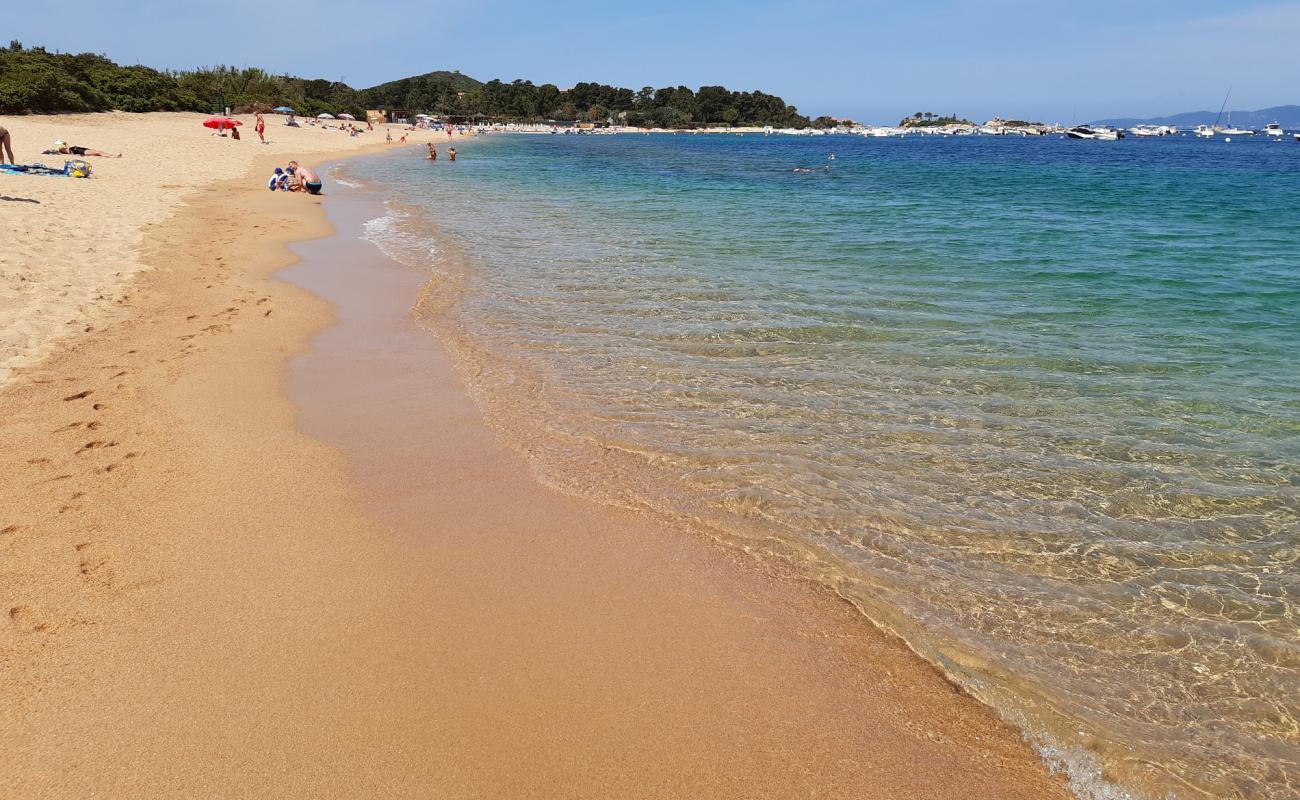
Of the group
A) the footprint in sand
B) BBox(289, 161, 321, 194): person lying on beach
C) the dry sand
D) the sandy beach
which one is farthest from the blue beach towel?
the footprint in sand

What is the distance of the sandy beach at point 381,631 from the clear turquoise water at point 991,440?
1.75 ft

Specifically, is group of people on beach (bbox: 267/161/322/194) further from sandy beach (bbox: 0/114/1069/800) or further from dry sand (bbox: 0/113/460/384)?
sandy beach (bbox: 0/114/1069/800)

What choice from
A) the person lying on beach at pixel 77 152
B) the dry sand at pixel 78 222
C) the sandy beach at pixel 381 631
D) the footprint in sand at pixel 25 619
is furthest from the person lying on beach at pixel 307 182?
the footprint in sand at pixel 25 619

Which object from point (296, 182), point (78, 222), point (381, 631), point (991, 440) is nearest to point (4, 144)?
point (296, 182)

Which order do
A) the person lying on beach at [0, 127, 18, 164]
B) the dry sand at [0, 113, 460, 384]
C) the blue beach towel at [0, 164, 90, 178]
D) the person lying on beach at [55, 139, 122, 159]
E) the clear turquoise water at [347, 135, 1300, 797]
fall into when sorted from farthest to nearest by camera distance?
1. the person lying on beach at [55, 139, 122, 159]
2. the person lying on beach at [0, 127, 18, 164]
3. the blue beach towel at [0, 164, 90, 178]
4. the dry sand at [0, 113, 460, 384]
5. the clear turquoise water at [347, 135, 1300, 797]

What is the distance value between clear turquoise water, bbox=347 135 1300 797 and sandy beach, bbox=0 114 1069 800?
533 mm

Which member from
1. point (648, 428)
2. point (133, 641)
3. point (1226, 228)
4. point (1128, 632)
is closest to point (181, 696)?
point (133, 641)

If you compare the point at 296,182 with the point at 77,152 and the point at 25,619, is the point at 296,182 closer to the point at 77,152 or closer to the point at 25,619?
the point at 77,152

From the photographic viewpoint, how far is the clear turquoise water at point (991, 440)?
3621 millimetres

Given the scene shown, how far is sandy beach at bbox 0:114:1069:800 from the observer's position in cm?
300

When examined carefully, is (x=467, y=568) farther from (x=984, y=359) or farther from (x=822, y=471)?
(x=984, y=359)

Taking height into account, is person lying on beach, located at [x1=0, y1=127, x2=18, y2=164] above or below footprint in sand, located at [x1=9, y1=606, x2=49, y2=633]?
above

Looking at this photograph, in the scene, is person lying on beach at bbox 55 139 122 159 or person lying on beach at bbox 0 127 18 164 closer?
person lying on beach at bbox 0 127 18 164

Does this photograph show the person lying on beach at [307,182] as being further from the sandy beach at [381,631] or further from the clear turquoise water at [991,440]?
the sandy beach at [381,631]
